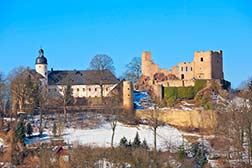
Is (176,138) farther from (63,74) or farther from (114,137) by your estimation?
(63,74)

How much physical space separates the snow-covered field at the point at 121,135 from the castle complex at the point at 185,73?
8.32m

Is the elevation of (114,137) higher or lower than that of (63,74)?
lower

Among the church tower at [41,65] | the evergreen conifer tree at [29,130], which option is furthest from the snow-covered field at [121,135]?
the church tower at [41,65]

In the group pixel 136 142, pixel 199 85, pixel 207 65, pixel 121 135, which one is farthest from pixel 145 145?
pixel 207 65

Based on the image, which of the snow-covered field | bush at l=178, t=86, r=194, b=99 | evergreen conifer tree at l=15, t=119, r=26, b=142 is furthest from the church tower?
evergreen conifer tree at l=15, t=119, r=26, b=142

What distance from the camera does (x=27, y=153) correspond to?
170ft

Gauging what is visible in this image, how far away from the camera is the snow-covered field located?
5700cm

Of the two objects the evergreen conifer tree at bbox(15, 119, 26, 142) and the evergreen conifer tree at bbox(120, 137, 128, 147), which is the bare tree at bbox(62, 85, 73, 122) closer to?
the evergreen conifer tree at bbox(15, 119, 26, 142)

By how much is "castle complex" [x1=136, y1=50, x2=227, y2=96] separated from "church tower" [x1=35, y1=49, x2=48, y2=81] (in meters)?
9.94

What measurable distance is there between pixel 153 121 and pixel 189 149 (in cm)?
810

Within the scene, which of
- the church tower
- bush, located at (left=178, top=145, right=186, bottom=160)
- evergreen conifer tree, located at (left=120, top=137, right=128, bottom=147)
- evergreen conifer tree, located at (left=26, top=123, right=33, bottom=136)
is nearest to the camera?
bush, located at (left=178, top=145, right=186, bottom=160)

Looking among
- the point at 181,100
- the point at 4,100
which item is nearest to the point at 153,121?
the point at 181,100

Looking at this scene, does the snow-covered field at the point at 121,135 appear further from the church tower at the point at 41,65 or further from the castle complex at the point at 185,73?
the church tower at the point at 41,65

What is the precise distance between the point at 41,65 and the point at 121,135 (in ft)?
58.1
